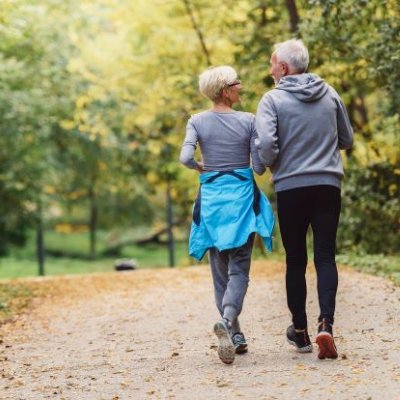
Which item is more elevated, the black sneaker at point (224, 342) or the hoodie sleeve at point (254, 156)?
the hoodie sleeve at point (254, 156)

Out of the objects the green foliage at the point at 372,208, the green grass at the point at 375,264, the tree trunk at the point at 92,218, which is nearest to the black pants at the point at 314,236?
the green grass at the point at 375,264

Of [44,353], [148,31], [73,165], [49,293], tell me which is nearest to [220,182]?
[44,353]

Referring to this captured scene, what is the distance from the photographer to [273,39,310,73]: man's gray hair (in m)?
5.36

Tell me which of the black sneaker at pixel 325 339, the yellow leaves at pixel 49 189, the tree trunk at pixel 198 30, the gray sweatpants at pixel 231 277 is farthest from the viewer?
the yellow leaves at pixel 49 189

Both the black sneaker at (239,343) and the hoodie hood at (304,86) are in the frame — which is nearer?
the hoodie hood at (304,86)

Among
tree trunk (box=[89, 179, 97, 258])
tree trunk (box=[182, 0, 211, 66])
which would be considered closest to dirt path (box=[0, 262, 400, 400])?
tree trunk (box=[182, 0, 211, 66])

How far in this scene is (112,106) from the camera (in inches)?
833

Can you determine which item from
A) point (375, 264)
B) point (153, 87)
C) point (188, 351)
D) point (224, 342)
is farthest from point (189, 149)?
point (153, 87)

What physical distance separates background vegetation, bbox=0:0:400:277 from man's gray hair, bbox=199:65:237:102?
4.05 m

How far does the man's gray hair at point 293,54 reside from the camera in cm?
536

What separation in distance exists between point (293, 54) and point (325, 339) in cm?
175

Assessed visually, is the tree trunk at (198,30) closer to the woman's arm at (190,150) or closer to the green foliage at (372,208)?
the green foliage at (372,208)

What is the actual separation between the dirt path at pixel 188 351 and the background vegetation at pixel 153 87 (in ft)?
9.66

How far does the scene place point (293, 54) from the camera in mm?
5355
